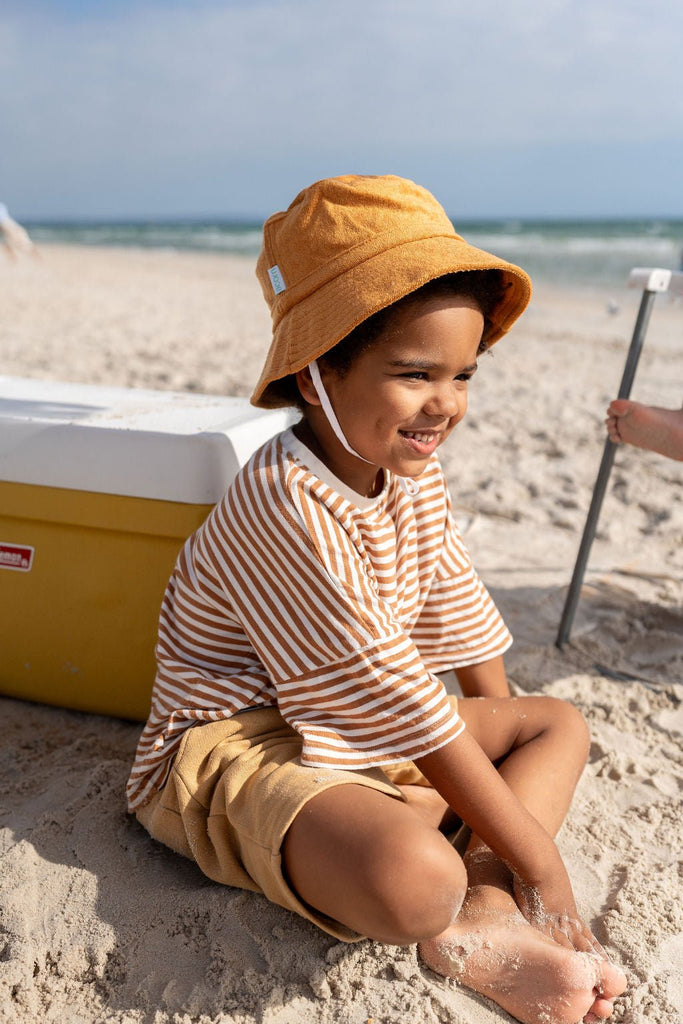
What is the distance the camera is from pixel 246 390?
504 cm

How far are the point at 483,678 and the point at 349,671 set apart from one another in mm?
569

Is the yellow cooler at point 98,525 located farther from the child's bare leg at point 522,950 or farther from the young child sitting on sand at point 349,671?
the child's bare leg at point 522,950

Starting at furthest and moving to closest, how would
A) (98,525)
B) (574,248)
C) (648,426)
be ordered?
(574,248) → (648,426) → (98,525)

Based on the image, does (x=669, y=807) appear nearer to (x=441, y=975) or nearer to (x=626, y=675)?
(x=626, y=675)

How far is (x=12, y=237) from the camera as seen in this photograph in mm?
12305

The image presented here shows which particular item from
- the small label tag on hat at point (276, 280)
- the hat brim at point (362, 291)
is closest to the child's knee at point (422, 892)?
the hat brim at point (362, 291)

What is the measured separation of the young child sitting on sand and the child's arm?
0.32 metres

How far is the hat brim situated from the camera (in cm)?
130

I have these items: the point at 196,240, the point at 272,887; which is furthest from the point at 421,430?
the point at 196,240

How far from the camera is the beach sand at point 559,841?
131cm

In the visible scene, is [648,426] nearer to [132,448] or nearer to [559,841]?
[559,841]

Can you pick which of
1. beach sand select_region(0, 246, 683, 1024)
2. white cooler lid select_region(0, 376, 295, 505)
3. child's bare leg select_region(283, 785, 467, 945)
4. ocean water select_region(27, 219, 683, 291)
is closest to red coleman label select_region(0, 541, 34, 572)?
white cooler lid select_region(0, 376, 295, 505)

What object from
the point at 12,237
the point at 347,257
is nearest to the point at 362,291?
the point at 347,257

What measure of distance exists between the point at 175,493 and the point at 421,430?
1.79ft
